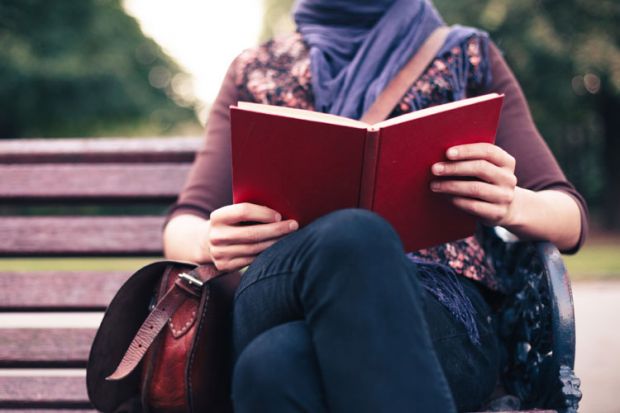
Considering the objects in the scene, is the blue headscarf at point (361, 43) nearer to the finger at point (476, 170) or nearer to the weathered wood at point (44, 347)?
the finger at point (476, 170)

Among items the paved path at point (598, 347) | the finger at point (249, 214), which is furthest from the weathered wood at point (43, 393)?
the paved path at point (598, 347)

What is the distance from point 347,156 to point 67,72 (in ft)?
63.5

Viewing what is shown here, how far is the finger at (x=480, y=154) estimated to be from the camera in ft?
4.94

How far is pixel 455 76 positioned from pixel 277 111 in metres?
0.81

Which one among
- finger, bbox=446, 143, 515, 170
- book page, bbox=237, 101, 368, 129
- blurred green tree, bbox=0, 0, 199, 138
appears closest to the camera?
book page, bbox=237, 101, 368, 129

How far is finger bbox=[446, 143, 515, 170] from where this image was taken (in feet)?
4.94

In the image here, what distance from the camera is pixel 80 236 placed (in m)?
2.31

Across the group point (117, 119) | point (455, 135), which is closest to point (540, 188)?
point (455, 135)

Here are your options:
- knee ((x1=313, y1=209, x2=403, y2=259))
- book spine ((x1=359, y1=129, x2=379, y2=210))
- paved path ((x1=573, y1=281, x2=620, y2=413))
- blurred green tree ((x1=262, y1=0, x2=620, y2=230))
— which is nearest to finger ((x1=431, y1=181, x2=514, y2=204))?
book spine ((x1=359, y1=129, x2=379, y2=210))

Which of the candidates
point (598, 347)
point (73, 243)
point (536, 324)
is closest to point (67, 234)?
point (73, 243)

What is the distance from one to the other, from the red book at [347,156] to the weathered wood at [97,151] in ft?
2.98

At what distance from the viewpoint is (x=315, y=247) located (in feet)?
4.36

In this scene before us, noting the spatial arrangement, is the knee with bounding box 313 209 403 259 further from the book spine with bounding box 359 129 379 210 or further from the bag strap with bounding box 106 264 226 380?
the bag strap with bounding box 106 264 226 380

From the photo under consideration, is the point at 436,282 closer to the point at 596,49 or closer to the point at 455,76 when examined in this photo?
the point at 455,76
